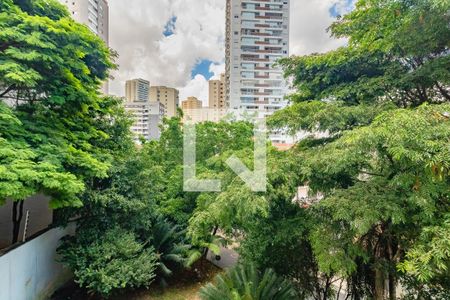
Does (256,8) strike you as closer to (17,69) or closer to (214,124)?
(214,124)

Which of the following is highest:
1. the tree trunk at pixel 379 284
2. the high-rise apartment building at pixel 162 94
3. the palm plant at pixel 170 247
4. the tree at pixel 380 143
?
the high-rise apartment building at pixel 162 94

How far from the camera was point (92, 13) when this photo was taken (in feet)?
88.3

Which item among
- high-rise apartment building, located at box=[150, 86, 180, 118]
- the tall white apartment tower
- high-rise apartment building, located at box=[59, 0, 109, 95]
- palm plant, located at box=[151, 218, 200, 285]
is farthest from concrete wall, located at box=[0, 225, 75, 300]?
the tall white apartment tower

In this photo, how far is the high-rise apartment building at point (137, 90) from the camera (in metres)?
34.5

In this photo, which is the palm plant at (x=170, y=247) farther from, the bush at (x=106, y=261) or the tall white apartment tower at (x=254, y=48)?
the tall white apartment tower at (x=254, y=48)

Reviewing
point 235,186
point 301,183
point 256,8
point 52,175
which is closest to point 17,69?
point 52,175

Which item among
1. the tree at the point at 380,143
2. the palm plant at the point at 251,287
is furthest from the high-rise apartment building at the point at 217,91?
the palm plant at the point at 251,287

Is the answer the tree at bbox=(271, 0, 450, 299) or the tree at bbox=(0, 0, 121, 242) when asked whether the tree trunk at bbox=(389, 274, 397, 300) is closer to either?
the tree at bbox=(271, 0, 450, 299)

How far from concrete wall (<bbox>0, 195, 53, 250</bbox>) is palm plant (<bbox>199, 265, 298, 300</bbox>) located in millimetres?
5031

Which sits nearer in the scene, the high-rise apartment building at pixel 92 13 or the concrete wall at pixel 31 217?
the concrete wall at pixel 31 217

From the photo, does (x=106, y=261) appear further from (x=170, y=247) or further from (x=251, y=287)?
(x=251, y=287)

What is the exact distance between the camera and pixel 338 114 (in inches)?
148

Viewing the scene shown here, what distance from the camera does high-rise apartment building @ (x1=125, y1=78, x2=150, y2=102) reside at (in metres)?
34.5

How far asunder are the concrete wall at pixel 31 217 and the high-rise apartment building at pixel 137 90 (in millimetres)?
29035
